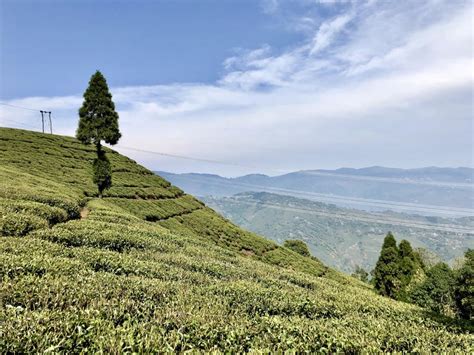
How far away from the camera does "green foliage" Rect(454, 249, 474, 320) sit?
53.1 m

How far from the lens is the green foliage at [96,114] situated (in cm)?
5466

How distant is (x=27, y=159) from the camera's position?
2906 inches

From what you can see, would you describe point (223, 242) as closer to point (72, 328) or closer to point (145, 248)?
point (145, 248)

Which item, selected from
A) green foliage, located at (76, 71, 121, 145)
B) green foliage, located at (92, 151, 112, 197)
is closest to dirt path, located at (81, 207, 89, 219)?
green foliage, located at (92, 151, 112, 197)

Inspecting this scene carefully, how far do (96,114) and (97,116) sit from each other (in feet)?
1.33

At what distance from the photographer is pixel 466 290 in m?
54.5

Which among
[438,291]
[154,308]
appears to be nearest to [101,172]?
[154,308]

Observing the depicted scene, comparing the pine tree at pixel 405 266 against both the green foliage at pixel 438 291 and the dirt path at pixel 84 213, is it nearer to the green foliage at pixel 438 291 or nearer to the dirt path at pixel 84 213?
the green foliage at pixel 438 291

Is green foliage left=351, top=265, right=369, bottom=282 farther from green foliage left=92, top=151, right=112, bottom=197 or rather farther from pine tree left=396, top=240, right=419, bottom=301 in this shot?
green foliage left=92, top=151, right=112, bottom=197

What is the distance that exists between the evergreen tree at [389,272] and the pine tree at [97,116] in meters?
65.5

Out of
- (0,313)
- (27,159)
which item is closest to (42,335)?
(0,313)

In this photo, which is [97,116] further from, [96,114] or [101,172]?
[101,172]

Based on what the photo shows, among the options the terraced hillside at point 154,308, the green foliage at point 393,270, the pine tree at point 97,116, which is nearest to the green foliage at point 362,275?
the green foliage at point 393,270

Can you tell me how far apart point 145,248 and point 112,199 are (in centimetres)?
4977
